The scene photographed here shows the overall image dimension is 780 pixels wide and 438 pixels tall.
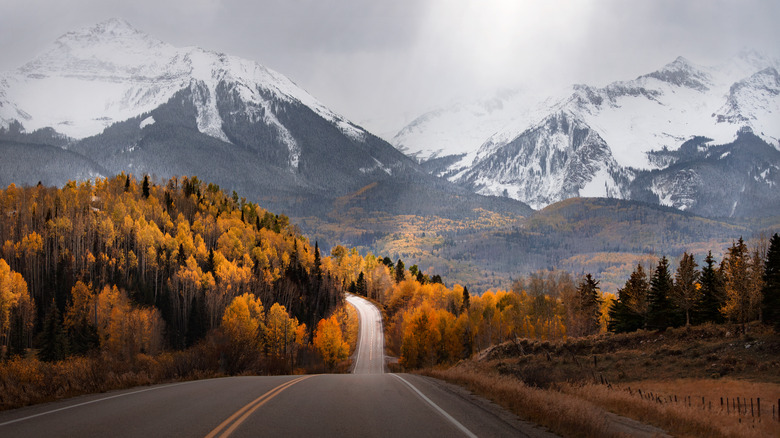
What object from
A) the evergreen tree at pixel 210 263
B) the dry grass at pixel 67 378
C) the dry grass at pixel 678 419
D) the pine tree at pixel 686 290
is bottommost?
the dry grass at pixel 678 419

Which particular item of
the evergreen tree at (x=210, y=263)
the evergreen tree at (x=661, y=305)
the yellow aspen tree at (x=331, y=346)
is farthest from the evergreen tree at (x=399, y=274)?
the evergreen tree at (x=661, y=305)

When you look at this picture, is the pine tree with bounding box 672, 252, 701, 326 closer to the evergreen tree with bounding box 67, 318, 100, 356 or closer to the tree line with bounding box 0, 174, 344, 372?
the tree line with bounding box 0, 174, 344, 372

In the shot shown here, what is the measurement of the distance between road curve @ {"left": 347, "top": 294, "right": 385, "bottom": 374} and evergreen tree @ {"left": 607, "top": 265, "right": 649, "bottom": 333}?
107 ft

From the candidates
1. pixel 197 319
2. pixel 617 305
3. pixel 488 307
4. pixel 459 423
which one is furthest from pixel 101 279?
pixel 459 423

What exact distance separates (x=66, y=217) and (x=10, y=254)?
47.0ft

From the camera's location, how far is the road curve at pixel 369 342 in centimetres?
8565

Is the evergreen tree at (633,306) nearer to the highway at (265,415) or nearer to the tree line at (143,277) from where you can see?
the tree line at (143,277)

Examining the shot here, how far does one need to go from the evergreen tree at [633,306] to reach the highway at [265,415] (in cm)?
5782

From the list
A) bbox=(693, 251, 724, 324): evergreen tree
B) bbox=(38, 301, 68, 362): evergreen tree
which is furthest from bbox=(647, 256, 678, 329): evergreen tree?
bbox=(38, 301, 68, 362): evergreen tree

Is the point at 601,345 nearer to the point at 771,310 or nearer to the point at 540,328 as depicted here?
the point at 771,310

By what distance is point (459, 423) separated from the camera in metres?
12.0

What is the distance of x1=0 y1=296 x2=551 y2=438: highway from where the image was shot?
10.8 meters

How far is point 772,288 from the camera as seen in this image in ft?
161

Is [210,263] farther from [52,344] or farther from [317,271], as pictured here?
[52,344]
